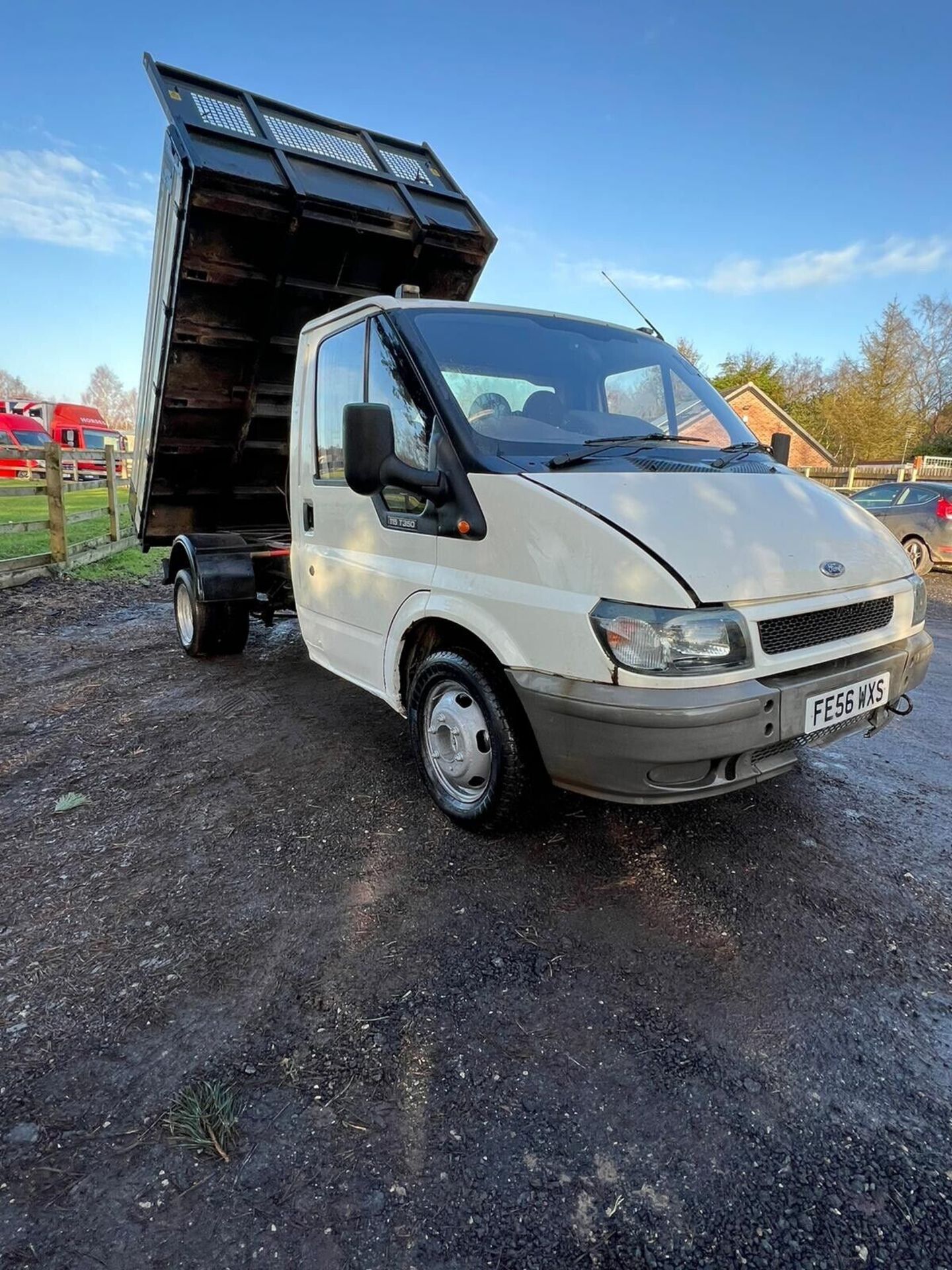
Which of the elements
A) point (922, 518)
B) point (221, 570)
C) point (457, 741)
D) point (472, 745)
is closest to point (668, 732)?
point (472, 745)

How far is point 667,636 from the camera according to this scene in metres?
2.28

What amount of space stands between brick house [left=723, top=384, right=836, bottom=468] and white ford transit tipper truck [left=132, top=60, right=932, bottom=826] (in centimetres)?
3260

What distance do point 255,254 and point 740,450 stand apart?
3.37 meters

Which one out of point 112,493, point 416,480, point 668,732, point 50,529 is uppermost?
point 416,480

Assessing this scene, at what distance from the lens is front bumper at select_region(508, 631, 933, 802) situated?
89.0 inches

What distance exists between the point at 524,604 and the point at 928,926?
6.11 feet

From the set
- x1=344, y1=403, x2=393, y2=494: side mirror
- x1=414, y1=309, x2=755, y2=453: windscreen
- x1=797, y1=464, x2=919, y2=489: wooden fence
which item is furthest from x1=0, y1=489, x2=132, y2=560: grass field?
x1=797, y1=464, x2=919, y2=489: wooden fence

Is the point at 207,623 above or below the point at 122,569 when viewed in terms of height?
above

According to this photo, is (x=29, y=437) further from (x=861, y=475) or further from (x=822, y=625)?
(x=861, y=475)

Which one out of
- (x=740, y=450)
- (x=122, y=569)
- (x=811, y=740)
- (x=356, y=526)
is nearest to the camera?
(x=811, y=740)

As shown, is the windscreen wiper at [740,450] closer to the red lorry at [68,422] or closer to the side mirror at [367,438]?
the side mirror at [367,438]

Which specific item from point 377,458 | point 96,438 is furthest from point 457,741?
point 96,438

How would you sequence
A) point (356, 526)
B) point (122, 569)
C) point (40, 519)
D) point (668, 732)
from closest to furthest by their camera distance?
1. point (668, 732)
2. point (356, 526)
3. point (122, 569)
4. point (40, 519)

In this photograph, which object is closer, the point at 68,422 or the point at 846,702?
the point at 846,702
